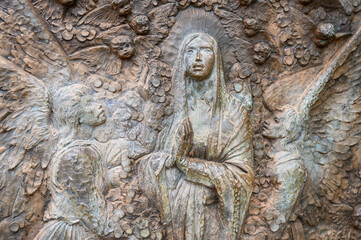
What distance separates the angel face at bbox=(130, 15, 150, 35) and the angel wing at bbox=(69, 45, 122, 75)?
311 mm

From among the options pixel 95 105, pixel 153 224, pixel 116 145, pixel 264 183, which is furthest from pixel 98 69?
pixel 264 183

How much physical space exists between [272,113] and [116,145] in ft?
4.72

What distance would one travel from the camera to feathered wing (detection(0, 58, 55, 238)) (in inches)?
172

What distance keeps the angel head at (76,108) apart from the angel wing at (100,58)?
0.24 meters

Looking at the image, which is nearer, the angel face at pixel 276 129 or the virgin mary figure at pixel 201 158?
the virgin mary figure at pixel 201 158

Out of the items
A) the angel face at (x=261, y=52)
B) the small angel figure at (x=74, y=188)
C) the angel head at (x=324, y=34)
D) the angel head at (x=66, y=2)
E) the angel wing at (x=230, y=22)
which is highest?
the angel head at (x=66, y=2)

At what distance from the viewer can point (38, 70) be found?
4.54 m

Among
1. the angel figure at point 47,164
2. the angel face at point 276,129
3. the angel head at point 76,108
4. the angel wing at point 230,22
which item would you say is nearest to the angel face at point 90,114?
the angel head at point 76,108

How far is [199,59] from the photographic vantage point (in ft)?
14.7

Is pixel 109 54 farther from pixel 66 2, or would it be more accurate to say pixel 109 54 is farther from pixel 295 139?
pixel 295 139

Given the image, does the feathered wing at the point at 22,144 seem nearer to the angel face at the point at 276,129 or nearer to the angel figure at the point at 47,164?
the angel figure at the point at 47,164

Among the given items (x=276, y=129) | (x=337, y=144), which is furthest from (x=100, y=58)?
(x=337, y=144)

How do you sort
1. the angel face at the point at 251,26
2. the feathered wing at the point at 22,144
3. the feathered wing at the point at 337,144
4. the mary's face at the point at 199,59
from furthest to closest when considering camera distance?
1. the feathered wing at the point at 337,144
2. the angel face at the point at 251,26
3. the mary's face at the point at 199,59
4. the feathered wing at the point at 22,144

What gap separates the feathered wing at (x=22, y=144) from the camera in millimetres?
4371
